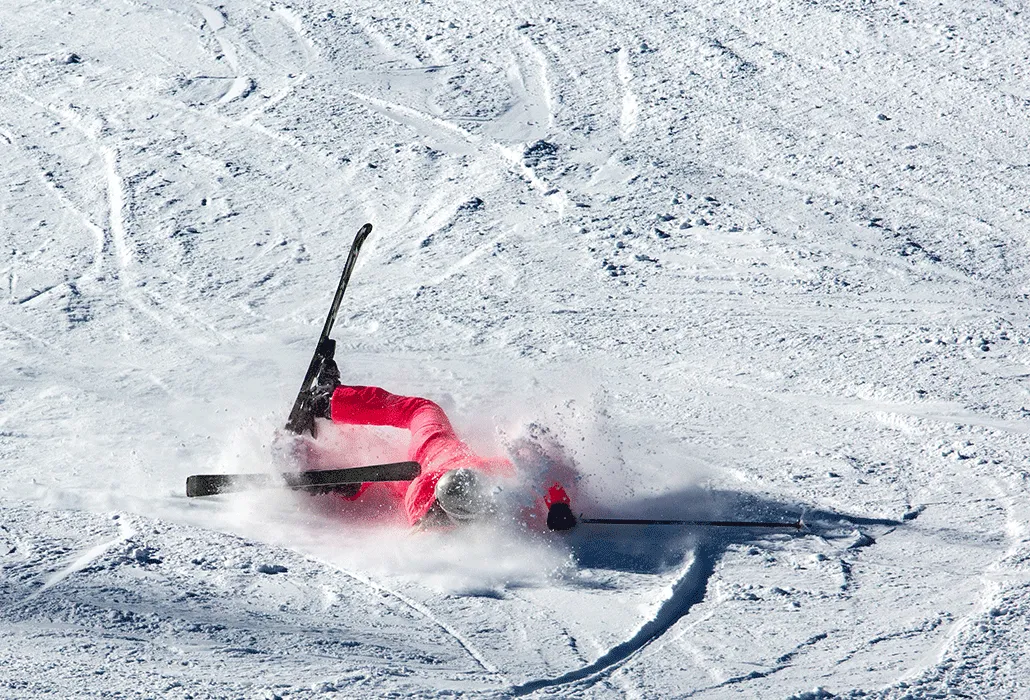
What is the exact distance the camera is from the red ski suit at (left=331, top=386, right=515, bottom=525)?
498cm

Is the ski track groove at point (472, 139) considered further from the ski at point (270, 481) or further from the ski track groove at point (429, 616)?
the ski track groove at point (429, 616)

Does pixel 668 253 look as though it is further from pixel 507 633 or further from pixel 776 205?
pixel 507 633

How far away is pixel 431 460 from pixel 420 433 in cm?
24

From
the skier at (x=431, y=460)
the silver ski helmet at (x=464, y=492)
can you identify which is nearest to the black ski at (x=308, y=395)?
the skier at (x=431, y=460)

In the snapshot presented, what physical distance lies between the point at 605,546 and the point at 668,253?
3.18 metres

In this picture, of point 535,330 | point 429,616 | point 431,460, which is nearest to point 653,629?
point 429,616

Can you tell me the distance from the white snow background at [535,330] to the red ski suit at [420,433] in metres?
0.23

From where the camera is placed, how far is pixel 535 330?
7.10m

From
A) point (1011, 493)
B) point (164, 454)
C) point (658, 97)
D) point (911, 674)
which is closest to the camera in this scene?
point (911, 674)

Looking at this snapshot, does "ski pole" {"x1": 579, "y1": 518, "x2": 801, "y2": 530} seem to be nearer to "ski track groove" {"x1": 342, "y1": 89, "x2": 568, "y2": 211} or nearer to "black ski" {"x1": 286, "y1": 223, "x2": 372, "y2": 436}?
"black ski" {"x1": 286, "y1": 223, "x2": 372, "y2": 436}

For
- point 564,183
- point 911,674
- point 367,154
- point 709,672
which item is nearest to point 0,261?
point 367,154

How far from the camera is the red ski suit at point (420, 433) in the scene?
498 cm

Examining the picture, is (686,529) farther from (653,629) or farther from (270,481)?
(270,481)

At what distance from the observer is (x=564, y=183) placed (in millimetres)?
8594
